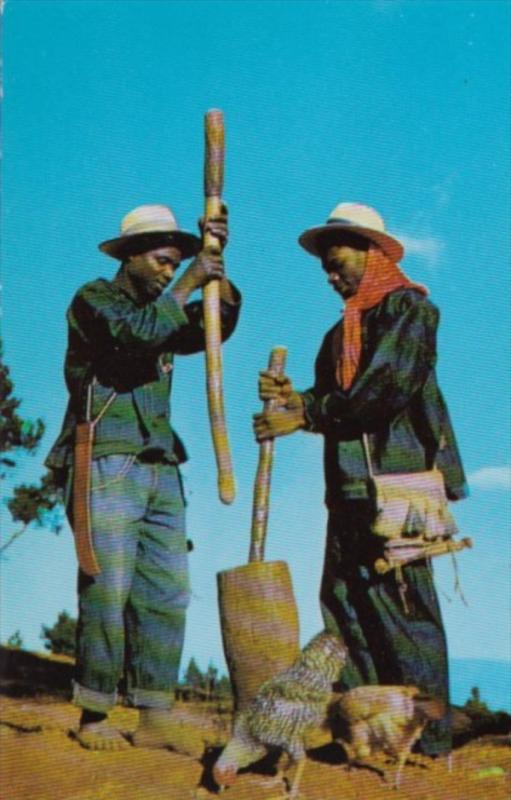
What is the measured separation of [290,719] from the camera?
5.19 meters

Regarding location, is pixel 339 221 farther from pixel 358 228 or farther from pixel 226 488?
pixel 226 488

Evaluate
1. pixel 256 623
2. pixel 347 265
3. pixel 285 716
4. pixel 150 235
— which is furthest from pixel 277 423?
pixel 285 716

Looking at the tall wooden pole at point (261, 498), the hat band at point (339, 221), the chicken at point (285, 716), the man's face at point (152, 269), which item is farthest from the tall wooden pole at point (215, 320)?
the chicken at point (285, 716)

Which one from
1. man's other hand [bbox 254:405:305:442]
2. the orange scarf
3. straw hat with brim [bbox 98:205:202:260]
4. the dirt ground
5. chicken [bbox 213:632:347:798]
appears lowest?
the dirt ground

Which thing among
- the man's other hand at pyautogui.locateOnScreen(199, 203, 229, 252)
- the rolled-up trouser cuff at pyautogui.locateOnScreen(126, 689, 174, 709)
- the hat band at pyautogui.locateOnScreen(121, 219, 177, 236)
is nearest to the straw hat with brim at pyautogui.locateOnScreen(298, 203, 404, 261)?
the man's other hand at pyautogui.locateOnScreen(199, 203, 229, 252)

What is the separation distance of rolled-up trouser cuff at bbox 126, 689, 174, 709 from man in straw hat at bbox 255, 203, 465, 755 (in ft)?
2.26

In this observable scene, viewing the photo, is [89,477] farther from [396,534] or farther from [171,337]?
[396,534]

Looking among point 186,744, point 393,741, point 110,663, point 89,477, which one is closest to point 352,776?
point 393,741

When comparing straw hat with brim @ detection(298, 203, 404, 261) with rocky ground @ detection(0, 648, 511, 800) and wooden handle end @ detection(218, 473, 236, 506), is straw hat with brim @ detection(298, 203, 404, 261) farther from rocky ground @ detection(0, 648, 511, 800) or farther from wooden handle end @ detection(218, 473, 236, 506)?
rocky ground @ detection(0, 648, 511, 800)

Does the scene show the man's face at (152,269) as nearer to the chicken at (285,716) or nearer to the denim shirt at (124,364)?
the denim shirt at (124,364)

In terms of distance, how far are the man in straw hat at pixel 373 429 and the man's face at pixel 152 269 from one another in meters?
0.56

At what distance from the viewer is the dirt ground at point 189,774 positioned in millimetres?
5219

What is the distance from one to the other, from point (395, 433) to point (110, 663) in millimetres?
Result: 1417

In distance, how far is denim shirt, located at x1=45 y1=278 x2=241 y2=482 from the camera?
18.7 ft
